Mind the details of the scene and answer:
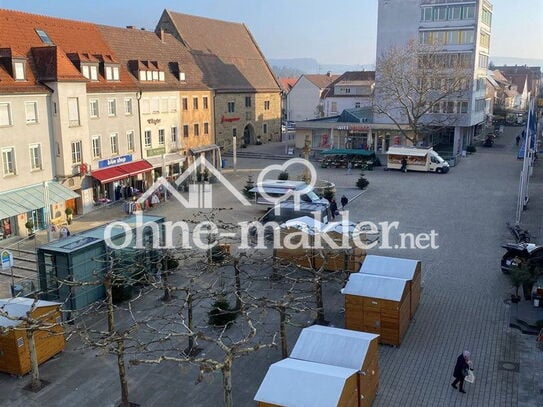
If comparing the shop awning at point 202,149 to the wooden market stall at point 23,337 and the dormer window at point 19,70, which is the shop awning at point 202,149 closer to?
the dormer window at point 19,70

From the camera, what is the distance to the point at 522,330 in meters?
17.2

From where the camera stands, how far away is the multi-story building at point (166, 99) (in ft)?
134

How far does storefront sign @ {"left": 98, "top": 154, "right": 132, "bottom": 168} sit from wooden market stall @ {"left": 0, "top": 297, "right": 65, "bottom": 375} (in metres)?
20.0

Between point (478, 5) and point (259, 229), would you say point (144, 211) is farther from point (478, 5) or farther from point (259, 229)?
point (478, 5)

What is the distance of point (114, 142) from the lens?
3688cm

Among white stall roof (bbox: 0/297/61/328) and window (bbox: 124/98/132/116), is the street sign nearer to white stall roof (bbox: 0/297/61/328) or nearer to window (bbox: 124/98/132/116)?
white stall roof (bbox: 0/297/61/328)

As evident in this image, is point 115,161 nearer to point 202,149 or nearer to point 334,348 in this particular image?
point 202,149

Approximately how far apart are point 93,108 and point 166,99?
9.34 metres

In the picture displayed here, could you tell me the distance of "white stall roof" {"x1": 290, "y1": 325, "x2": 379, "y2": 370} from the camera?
1258 cm

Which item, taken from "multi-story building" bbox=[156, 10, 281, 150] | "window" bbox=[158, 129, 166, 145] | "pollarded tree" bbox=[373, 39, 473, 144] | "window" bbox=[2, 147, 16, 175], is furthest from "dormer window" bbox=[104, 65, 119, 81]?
"pollarded tree" bbox=[373, 39, 473, 144]

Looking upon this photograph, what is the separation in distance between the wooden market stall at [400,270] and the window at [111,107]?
23.5 m

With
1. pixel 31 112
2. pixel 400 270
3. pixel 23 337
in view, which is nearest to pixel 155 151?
pixel 31 112

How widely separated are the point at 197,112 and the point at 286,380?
1550 inches

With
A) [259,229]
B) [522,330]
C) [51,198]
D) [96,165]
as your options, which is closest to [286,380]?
[522,330]
